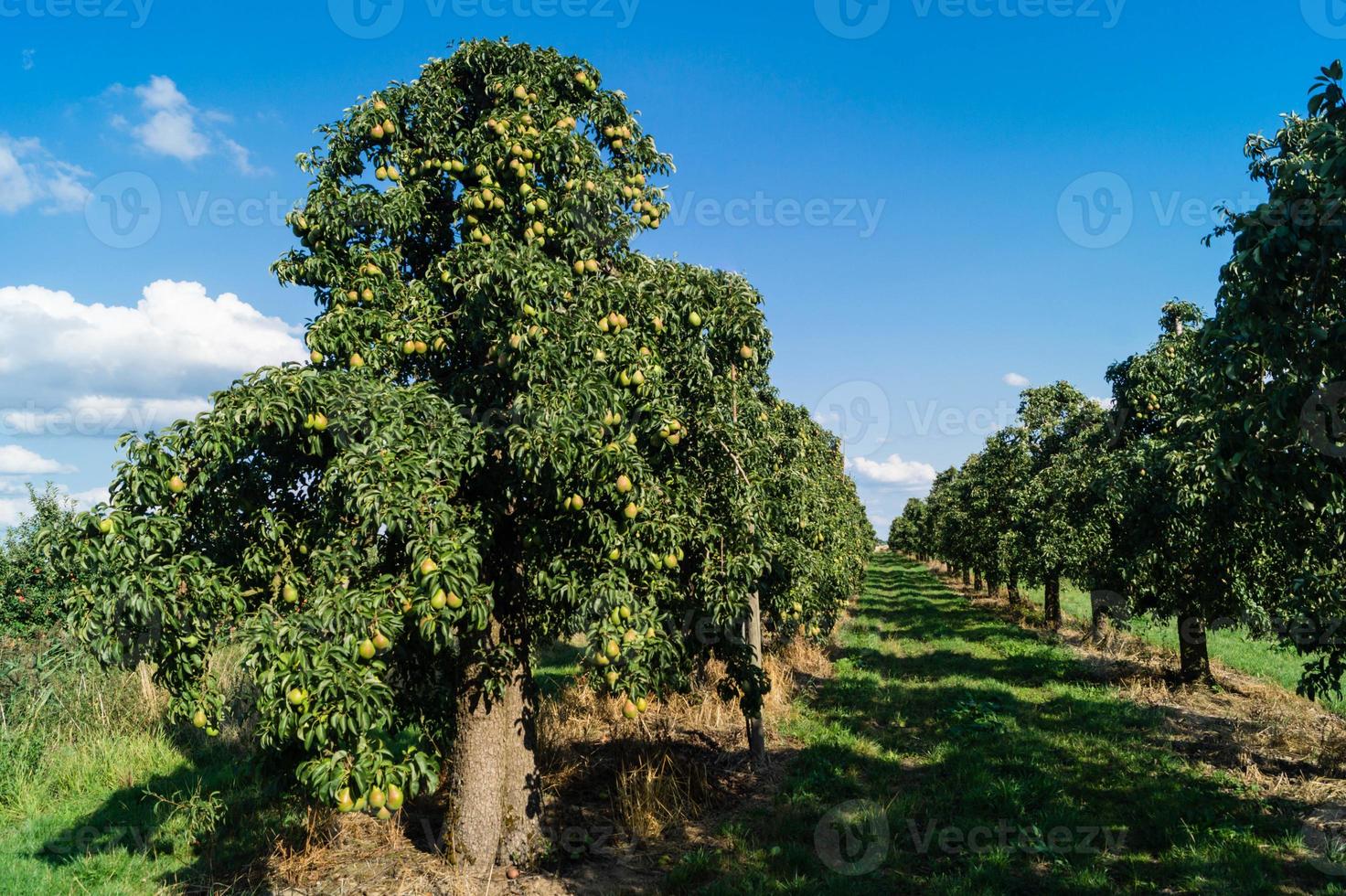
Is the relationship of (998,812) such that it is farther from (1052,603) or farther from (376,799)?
(1052,603)

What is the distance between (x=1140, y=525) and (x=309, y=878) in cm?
1487

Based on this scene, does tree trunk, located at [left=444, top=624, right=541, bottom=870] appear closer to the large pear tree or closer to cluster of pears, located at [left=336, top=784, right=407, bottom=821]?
cluster of pears, located at [left=336, top=784, right=407, bottom=821]

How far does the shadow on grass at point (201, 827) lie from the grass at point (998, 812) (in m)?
4.66

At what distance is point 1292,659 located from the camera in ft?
64.9

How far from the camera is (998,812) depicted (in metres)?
8.96

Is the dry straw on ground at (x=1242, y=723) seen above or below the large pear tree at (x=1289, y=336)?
below

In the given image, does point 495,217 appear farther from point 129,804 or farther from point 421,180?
point 129,804

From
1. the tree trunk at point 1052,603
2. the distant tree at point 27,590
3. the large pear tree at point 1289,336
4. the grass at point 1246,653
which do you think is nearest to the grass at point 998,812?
the grass at point 1246,653

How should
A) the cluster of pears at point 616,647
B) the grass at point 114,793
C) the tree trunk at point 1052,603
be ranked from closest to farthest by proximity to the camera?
the cluster of pears at point 616,647 → the grass at point 114,793 → the tree trunk at point 1052,603

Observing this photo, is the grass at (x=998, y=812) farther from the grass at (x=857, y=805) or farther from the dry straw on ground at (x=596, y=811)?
the dry straw on ground at (x=596, y=811)

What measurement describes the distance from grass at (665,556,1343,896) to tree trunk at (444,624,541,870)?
6.03ft

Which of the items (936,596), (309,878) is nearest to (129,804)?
(309,878)

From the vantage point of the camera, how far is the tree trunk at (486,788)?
779cm

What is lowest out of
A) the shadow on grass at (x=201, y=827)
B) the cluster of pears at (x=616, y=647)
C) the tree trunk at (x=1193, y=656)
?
the shadow on grass at (x=201, y=827)
